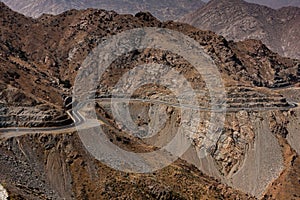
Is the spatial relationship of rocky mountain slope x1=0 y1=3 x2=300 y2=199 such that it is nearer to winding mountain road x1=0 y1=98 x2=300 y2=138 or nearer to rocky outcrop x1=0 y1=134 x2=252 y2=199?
rocky outcrop x1=0 y1=134 x2=252 y2=199

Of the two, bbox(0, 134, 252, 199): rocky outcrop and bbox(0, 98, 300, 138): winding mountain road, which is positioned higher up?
bbox(0, 98, 300, 138): winding mountain road

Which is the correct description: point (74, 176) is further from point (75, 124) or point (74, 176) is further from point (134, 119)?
point (134, 119)

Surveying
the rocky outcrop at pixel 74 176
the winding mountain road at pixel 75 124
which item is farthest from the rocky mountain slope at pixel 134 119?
the winding mountain road at pixel 75 124

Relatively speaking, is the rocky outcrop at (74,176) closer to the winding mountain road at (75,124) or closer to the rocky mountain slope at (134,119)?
the rocky mountain slope at (134,119)

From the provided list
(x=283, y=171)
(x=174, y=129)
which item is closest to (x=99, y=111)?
(x=174, y=129)

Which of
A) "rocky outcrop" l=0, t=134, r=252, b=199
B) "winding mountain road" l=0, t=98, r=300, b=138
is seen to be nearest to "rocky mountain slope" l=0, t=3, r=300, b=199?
"rocky outcrop" l=0, t=134, r=252, b=199

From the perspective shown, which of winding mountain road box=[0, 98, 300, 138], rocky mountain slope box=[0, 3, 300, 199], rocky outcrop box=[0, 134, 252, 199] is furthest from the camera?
winding mountain road box=[0, 98, 300, 138]

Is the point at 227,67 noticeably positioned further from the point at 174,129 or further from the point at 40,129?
the point at 40,129

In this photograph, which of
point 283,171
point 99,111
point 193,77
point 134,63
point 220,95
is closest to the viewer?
point 283,171

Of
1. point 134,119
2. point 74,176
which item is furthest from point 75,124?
point 134,119
